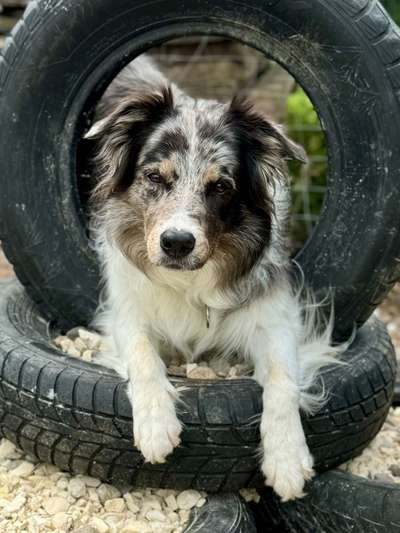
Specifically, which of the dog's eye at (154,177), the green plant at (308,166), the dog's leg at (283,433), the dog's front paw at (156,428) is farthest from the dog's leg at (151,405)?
the green plant at (308,166)

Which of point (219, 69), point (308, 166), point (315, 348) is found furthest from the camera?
point (219, 69)

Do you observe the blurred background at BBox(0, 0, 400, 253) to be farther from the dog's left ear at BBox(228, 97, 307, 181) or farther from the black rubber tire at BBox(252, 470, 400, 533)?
the black rubber tire at BBox(252, 470, 400, 533)

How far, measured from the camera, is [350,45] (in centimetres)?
368

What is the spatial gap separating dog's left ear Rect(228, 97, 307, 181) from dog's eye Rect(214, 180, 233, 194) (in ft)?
0.71

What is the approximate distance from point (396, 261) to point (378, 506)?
3.76 feet

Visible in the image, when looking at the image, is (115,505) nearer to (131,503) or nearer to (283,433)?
(131,503)

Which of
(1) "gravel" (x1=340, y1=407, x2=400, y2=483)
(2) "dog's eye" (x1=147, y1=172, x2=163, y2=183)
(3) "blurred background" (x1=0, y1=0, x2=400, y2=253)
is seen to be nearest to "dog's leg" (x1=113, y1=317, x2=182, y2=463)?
(2) "dog's eye" (x1=147, y1=172, x2=163, y2=183)

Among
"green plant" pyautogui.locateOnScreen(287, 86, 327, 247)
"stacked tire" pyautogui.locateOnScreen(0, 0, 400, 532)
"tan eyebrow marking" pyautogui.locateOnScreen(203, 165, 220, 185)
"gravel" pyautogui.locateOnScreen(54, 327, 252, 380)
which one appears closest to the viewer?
"stacked tire" pyautogui.locateOnScreen(0, 0, 400, 532)

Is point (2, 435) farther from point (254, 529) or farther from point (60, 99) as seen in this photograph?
point (60, 99)

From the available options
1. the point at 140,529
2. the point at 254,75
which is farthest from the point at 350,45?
the point at 254,75

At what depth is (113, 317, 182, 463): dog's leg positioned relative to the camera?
3150 mm

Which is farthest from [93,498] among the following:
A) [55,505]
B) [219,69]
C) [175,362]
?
[219,69]

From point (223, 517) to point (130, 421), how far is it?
53 centimetres

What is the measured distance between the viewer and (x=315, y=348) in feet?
12.8
